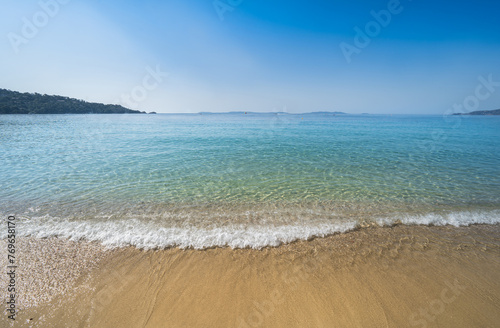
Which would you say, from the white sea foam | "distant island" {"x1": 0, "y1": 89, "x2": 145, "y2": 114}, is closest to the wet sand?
the white sea foam

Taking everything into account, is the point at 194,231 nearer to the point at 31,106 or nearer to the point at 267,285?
the point at 267,285

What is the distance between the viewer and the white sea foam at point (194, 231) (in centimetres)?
607

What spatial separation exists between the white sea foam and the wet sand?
32 cm

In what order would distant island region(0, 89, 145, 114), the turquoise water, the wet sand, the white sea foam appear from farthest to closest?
distant island region(0, 89, 145, 114) → the turquoise water → the white sea foam → the wet sand

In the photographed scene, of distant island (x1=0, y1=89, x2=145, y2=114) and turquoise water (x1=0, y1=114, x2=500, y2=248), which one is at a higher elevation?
distant island (x1=0, y1=89, x2=145, y2=114)

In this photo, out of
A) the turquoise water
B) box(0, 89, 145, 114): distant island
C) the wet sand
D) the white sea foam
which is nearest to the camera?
the wet sand

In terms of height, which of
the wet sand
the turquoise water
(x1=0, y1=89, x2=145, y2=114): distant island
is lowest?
the wet sand

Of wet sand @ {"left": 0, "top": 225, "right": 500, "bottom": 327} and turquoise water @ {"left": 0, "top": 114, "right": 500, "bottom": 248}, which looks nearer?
wet sand @ {"left": 0, "top": 225, "right": 500, "bottom": 327}

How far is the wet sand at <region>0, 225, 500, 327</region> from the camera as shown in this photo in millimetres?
3820

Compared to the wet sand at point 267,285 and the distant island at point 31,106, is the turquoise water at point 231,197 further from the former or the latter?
the distant island at point 31,106

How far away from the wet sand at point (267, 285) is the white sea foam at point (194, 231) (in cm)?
32

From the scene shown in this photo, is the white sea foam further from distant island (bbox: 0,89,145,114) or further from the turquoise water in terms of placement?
distant island (bbox: 0,89,145,114)

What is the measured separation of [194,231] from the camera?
6.65 metres

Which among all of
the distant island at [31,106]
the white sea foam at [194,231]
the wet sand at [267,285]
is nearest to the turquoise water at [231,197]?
the white sea foam at [194,231]
